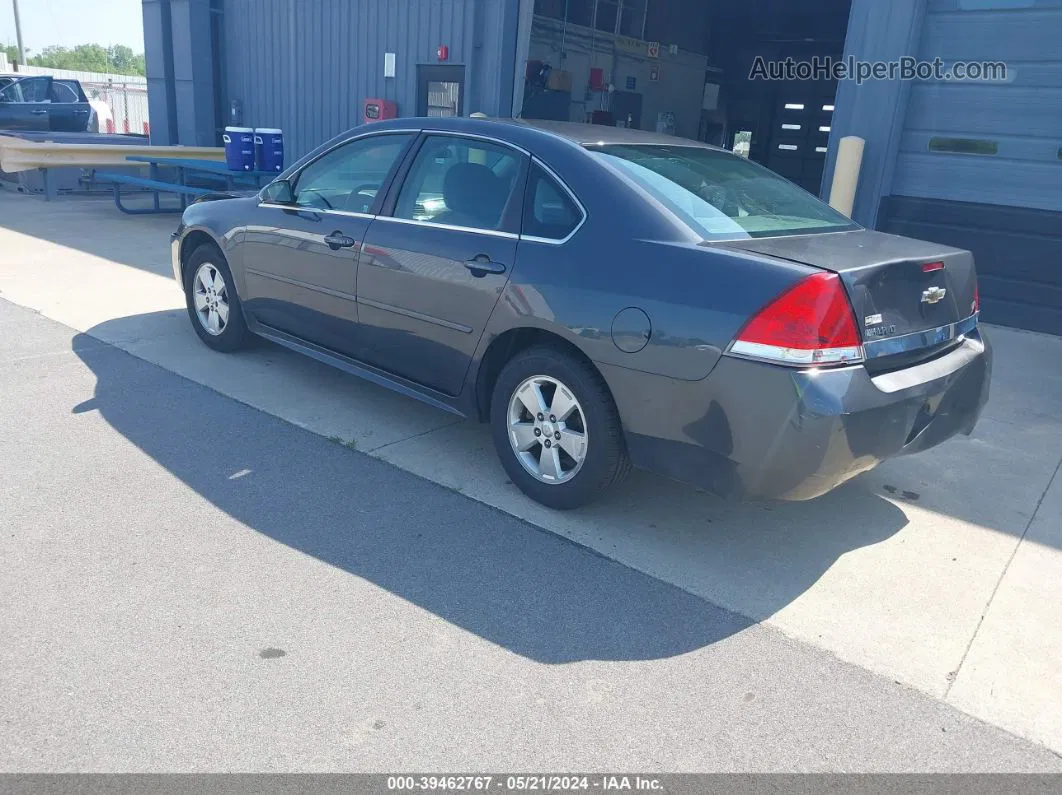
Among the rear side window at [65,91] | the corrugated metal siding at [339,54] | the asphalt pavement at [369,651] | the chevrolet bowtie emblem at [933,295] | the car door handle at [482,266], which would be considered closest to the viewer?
the asphalt pavement at [369,651]

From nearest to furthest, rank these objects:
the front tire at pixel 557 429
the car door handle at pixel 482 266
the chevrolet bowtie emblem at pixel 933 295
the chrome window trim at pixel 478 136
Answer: the chevrolet bowtie emblem at pixel 933 295, the front tire at pixel 557 429, the car door handle at pixel 482 266, the chrome window trim at pixel 478 136

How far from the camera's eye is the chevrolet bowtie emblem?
11.3 feet

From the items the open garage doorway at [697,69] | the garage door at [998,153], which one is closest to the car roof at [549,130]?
the garage door at [998,153]

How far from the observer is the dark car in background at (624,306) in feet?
10.1

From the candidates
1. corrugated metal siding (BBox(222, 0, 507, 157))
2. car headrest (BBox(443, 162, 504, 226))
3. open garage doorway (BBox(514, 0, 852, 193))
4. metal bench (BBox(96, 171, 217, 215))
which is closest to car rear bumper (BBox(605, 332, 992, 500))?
car headrest (BBox(443, 162, 504, 226))

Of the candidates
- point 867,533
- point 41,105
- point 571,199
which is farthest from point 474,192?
point 41,105

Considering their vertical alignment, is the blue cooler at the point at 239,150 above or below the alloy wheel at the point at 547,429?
above

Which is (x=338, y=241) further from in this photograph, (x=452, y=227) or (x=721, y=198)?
(x=721, y=198)

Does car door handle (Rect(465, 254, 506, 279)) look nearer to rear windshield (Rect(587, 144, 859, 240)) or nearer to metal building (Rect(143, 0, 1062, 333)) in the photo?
rear windshield (Rect(587, 144, 859, 240))

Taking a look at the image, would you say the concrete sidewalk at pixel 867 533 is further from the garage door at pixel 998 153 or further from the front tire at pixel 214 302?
the garage door at pixel 998 153

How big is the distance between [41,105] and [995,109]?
18090 mm

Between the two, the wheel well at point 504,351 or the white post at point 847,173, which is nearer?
the wheel well at point 504,351

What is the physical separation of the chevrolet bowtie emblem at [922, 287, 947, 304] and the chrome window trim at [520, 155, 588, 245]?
1378 millimetres

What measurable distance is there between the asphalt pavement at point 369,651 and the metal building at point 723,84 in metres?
6.00
